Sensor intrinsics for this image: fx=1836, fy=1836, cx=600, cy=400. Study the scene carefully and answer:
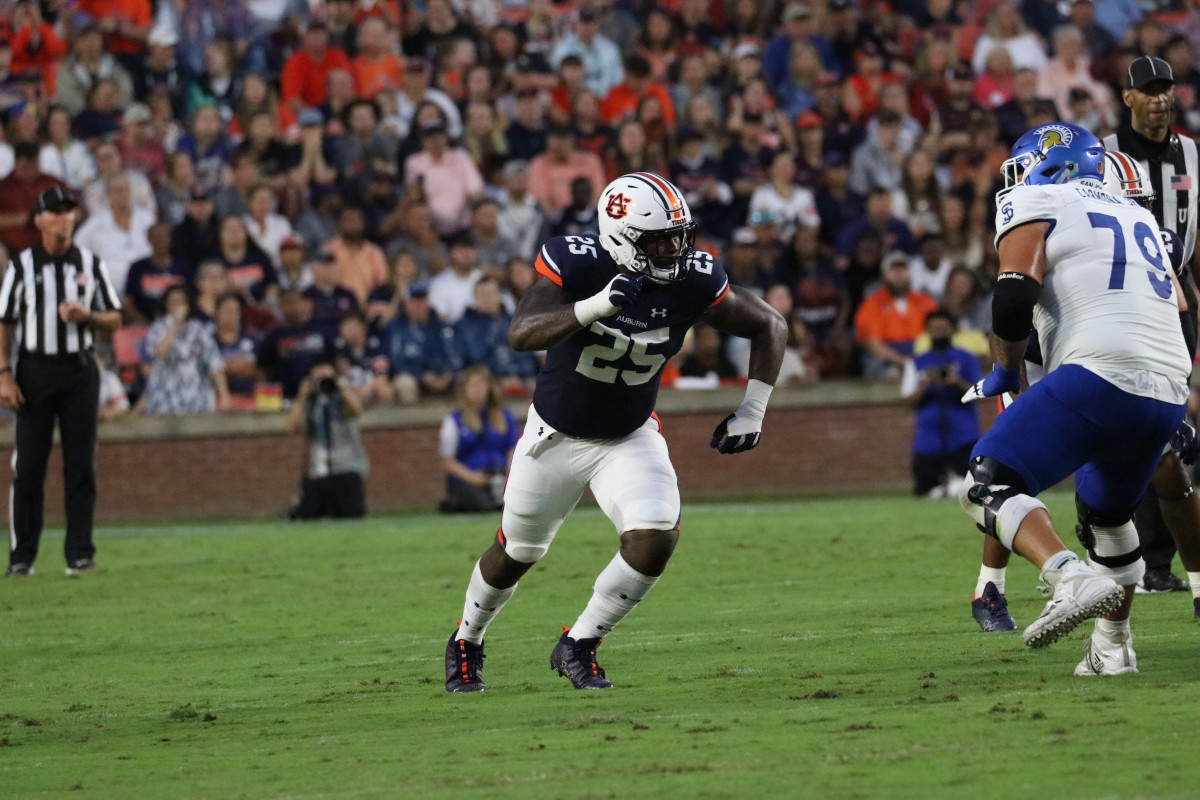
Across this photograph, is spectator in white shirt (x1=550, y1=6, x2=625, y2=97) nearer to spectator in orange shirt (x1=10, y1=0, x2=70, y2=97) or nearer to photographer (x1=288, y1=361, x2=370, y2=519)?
spectator in orange shirt (x1=10, y1=0, x2=70, y2=97)

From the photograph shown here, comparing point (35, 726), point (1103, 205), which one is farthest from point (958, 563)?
point (35, 726)

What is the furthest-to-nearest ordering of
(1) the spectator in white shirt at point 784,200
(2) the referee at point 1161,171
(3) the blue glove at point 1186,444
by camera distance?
(1) the spectator in white shirt at point 784,200
(2) the referee at point 1161,171
(3) the blue glove at point 1186,444

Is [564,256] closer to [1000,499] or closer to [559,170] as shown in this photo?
[1000,499]

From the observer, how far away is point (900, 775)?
16.7ft

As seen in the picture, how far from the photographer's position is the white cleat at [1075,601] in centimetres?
580

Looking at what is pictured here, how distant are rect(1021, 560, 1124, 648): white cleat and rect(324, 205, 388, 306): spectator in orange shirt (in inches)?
528

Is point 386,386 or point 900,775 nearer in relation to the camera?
point 900,775

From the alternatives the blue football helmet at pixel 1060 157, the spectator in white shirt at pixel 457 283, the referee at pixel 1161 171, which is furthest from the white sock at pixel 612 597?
the spectator in white shirt at pixel 457 283

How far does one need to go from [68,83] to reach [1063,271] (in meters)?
15.6

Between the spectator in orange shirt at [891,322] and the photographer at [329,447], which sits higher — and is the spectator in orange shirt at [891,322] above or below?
above

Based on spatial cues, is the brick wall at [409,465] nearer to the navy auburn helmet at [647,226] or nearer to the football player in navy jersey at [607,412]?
the football player in navy jersey at [607,412]

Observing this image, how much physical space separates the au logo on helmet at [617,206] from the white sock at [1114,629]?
231 cm

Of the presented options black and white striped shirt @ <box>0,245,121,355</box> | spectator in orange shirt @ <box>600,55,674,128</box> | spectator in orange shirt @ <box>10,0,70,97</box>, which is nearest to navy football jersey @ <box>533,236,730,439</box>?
black and white striped shirt @ <box>0,245,121,355</box>

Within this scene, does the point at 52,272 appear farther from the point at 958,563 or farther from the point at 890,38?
the point at 890,38
